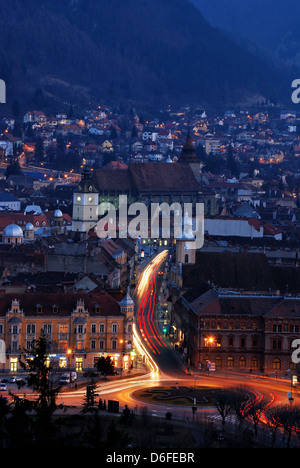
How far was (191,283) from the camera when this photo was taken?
Answer: 79688 mm

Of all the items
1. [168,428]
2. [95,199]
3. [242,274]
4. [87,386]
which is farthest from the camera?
[95,199]

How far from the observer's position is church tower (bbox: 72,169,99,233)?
122 m

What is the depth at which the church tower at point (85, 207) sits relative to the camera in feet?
400

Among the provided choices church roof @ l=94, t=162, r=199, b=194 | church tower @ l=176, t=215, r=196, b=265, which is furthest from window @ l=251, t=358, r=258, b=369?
church roof @ l=94, t=162, r=199, b=194

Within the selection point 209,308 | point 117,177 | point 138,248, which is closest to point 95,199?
point 138,248

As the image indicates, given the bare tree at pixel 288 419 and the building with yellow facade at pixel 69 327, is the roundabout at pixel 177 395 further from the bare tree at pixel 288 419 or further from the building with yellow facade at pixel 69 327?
the building with yellow facade at pixel 69 327

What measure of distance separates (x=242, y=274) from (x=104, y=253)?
1462 cm

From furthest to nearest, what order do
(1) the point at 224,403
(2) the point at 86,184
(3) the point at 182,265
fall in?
(2) the point at 86,184 < (3) the point at 182,265 < (1) the point at 224,403

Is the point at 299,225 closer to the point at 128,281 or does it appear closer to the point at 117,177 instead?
the point at 117,177

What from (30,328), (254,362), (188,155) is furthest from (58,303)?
(188,155)

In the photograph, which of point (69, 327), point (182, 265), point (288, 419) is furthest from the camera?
point (182, 265)

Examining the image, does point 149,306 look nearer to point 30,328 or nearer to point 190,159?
point 30,328

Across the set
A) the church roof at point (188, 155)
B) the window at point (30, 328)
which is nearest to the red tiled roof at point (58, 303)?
the window at point (30, 328)

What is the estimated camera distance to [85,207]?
123 m
